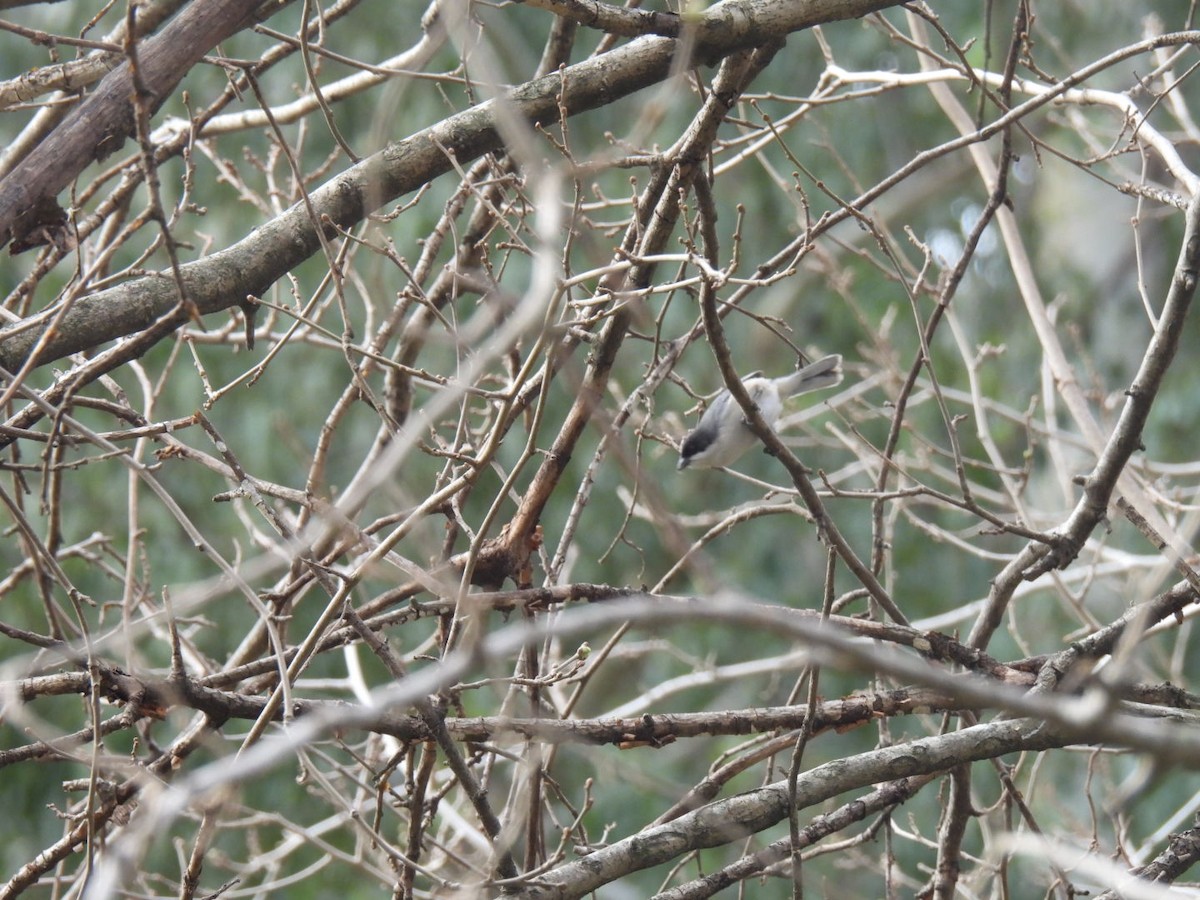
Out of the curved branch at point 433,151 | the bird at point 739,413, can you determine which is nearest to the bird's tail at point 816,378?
the bird at point 739,413

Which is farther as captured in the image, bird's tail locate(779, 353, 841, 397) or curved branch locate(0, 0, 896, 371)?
bird's tail locate(779, 353, 841, 397)

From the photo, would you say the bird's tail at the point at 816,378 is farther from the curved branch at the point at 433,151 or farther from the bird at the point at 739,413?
the curved branch at the point at 433,151

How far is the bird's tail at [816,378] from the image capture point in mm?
4059

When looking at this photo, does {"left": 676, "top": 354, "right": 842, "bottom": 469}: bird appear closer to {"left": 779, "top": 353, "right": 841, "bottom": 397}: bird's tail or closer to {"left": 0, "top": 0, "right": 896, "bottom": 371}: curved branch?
{"left": 779, "top": 353, "right": 841, "bottom": 397}: bird's tail

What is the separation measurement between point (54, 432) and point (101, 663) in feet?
1.40

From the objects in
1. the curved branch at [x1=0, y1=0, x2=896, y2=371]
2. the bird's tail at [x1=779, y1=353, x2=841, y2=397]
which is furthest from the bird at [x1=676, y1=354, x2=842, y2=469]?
the curved branch at [x1=0, y1=0, x2=896, y2=371]

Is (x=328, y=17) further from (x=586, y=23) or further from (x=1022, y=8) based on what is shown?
(x=1022, y=8)

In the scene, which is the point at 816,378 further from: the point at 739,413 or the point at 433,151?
the point at 433,151

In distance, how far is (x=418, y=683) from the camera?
0.86 meters

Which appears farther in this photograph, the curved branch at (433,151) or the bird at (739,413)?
the bird at (739,413)

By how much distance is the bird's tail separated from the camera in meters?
4.06

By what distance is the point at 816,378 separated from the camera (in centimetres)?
416

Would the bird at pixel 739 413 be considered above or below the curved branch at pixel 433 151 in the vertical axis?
below

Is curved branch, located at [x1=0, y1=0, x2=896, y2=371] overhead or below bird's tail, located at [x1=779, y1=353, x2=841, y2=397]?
overhead
